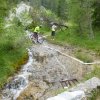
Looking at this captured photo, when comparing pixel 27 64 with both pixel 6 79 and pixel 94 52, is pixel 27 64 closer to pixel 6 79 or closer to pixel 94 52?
pixel 6 79

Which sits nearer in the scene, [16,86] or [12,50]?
[16,86]

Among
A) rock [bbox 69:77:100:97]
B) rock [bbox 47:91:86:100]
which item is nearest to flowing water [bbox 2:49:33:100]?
rock [bbox 69:77:100:97]

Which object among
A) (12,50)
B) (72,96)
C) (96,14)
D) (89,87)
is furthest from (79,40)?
(72,96)

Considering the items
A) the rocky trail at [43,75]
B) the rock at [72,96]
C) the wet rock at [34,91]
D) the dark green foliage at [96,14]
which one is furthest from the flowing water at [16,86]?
the dark green foliage at [96,14]

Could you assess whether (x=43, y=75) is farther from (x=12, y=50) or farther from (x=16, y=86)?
(x=12, y=50)

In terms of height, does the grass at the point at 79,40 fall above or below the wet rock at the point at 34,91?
below

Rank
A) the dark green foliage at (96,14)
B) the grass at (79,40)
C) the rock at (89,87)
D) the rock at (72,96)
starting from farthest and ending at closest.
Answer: the dark green foliage at (96,14), the grass at (79,40), the rock at (89,87), the rock at (72,96)

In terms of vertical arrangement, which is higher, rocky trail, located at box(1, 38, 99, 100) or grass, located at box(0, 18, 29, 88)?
grass, located at box(0, 18, 29, 88)

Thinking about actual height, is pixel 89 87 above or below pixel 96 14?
below

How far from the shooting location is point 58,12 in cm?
7125

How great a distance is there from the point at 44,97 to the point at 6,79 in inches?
164

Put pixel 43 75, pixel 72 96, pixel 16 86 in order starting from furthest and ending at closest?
pixel 43 75 < pixel 16 86 < pixel 72 96

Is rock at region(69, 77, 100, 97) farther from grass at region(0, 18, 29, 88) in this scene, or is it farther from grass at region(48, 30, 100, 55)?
grass at region(48, 30, 100, 55)

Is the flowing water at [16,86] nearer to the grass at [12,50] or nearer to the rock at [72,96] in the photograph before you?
the grass at [12,50]
